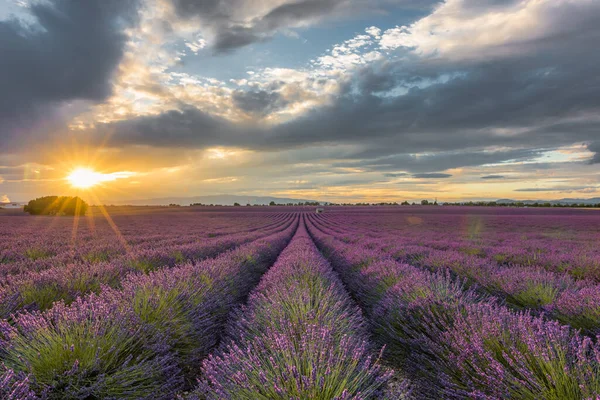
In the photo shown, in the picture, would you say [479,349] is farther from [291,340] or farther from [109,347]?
[109,347]

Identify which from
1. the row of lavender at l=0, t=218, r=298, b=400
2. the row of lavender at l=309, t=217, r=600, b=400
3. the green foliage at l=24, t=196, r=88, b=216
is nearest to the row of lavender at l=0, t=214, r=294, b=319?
the row of lavender at l=0, t=218, r=298, b=400

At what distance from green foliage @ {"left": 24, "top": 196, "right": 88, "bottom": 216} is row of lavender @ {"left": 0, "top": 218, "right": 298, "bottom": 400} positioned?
69.7m

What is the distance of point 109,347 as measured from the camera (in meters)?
2.64

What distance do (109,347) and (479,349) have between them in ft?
9.88

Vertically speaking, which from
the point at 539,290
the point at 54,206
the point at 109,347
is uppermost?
the point at 54,206

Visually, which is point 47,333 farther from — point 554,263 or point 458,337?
point 554,263

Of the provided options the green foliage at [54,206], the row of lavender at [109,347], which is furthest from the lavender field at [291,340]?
the green foliage at [54,206]

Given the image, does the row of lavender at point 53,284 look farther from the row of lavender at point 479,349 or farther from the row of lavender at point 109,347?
the row of lavender at point 479,349

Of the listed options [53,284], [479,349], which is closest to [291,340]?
[479,349]

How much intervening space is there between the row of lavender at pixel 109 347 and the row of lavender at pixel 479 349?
2.33m

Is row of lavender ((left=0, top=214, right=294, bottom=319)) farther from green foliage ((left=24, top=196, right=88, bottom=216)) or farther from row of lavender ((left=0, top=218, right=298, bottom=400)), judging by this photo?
green foliage ((left=24, top=196, right=88, bottom=216))

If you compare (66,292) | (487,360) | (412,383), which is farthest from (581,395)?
(66,292)

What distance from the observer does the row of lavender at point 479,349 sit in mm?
2082

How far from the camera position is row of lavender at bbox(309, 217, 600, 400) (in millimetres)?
2082
